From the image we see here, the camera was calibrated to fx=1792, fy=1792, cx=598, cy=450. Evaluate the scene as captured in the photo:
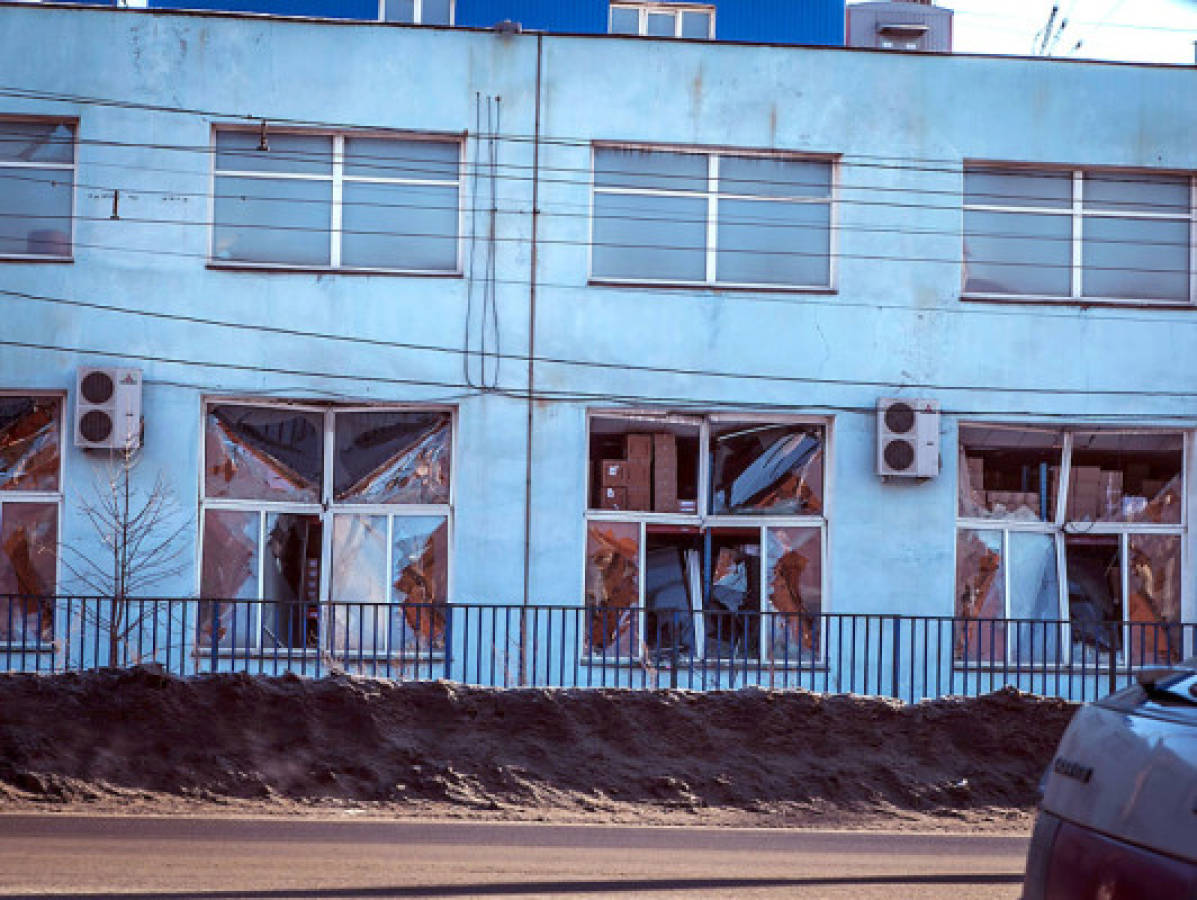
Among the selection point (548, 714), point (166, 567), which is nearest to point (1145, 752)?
point (548, 714)

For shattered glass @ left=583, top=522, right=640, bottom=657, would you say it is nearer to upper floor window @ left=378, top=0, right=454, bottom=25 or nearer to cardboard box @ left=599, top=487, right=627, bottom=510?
→ cardboard box @ left=599, top=487, right=627, bottom=510

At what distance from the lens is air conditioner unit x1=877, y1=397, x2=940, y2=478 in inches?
822

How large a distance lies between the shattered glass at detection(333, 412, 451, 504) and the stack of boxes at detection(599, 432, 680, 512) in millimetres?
1918

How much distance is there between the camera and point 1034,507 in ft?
71.4

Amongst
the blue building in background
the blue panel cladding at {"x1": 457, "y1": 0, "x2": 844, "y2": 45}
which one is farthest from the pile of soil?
the blue panel cladding at {"x1": 457, "y1": 0, "x2": 844, "y2": 45}

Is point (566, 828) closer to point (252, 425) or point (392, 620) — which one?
point (392, 620)

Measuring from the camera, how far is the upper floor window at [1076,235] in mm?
21672

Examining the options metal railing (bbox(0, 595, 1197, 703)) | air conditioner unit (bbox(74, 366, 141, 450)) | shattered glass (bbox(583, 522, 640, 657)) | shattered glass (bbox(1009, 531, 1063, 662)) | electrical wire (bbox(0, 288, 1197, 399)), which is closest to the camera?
metal railing (bbox(0, 595, 1197, 703))

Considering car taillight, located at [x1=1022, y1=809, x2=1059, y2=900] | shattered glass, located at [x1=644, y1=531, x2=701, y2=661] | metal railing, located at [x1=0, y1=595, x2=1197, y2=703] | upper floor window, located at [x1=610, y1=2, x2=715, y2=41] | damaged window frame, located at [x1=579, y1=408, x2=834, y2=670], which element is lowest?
metal railing, located at [x1=0, y1=595, x2=1197, y2=703]

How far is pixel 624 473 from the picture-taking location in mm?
21188

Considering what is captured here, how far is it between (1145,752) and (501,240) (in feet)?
54.7

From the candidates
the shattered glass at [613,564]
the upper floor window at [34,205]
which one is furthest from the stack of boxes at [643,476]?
the upper floor window at [34,205]

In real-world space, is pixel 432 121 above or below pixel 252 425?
above

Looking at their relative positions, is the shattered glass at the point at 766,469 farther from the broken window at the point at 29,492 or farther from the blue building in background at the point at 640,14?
the blue building in background at the point at 640,14
